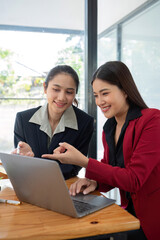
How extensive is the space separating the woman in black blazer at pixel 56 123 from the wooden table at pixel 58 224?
0.80 metres

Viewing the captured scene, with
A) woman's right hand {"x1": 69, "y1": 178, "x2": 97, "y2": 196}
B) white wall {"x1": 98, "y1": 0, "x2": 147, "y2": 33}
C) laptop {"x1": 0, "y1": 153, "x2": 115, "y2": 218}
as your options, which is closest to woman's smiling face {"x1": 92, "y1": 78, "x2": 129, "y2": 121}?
woman's right hand {"x1": 69, "y1": 178, "x2": 97, "y2": 196}

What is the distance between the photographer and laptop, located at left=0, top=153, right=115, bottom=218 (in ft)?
2.98

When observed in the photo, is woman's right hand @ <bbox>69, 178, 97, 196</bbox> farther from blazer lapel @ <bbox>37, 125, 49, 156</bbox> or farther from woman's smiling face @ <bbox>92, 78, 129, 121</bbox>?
blazer lapel @ <bbox>37, 125, 49, 156</bbox>

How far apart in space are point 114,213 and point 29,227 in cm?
29

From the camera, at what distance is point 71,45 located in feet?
9.02

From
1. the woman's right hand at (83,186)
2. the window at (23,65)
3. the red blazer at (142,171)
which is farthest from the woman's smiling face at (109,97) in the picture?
the window at (23,65)

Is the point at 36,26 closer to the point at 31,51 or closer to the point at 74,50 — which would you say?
the point at 31,51

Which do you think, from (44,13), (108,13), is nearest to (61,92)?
(44,13)

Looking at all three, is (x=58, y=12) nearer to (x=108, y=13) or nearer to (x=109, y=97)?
(x=108, y=13)

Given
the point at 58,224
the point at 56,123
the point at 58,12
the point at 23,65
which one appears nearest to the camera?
the point at 58,224

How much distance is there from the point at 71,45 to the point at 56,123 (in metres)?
1.10

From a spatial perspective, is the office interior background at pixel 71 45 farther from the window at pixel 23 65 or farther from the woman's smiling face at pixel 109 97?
the woman's smiling face at pixel 109 97

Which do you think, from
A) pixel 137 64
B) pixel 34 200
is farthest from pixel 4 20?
pixel 34 200

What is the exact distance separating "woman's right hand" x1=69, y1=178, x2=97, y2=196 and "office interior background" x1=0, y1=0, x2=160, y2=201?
4.07ft
